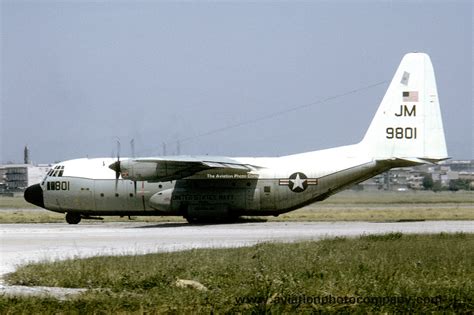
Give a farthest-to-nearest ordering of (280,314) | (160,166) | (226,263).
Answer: (160,166), (226,263), (280,314)

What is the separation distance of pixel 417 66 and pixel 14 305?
28004 millimetres

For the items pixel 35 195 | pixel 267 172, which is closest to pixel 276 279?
pixel 267 172

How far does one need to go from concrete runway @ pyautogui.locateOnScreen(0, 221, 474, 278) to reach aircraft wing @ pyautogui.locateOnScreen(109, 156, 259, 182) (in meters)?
2.63

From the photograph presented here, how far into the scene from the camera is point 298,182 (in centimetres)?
3788

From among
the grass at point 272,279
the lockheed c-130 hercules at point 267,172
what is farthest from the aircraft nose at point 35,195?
the grass at point 272,279

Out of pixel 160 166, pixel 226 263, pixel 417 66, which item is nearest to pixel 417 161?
pixel 417 66

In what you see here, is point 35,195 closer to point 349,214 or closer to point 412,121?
point 412,121

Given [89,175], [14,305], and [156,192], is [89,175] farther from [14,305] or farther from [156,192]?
[14,305]

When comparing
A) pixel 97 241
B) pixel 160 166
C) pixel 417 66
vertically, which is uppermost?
pixel 417 66

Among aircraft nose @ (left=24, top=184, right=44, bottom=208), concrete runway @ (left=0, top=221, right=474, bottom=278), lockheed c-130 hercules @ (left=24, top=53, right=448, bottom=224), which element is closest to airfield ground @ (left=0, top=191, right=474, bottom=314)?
concrete runway @ (left=0, top=221, right=474, bottom=278)

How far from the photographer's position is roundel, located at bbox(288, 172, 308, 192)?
→ 37844 millimetres

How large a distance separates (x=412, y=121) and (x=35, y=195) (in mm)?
20896

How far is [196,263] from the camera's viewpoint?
64.6ft

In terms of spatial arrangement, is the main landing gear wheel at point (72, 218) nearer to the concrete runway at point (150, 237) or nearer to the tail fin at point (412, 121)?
the concrete runway at point (150, 237)
